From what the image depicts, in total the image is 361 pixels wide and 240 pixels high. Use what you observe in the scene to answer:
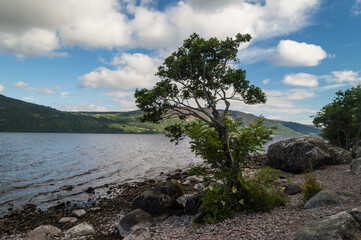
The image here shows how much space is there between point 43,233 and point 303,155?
26.6m

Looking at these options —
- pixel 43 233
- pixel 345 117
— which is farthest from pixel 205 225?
pixel 345 117

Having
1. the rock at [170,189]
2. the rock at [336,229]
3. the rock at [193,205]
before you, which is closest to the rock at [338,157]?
the rock at [170,189]

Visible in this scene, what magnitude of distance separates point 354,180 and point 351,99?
84.9 feet

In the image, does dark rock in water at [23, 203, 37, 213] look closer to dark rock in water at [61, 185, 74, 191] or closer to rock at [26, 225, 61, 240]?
dark rock in water at [61, 185, 74, 191]

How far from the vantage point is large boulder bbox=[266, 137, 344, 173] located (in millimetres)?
24141

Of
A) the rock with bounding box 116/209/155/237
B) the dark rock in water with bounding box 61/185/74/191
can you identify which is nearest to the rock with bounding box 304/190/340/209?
the rock with bounding box 116/209/155/237

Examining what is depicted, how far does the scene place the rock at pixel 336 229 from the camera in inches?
244

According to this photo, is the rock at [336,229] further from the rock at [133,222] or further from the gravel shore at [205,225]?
the rock at [133,222]

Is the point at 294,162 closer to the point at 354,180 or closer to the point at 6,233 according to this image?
the point at 354,180

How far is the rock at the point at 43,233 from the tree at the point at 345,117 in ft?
134

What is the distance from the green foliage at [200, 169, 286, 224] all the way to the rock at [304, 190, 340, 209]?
1488 millimetres

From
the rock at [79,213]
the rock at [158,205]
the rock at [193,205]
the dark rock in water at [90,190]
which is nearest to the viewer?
the rock at [193,205]

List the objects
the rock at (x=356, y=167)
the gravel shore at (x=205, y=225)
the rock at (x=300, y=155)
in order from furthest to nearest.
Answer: the rock at (x=300, y=155)
the rock at (x=356, y=167)
the gravel shore at (x=205, y=225)

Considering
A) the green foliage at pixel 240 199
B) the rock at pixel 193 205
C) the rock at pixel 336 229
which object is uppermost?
the rock at pixel 336 229
